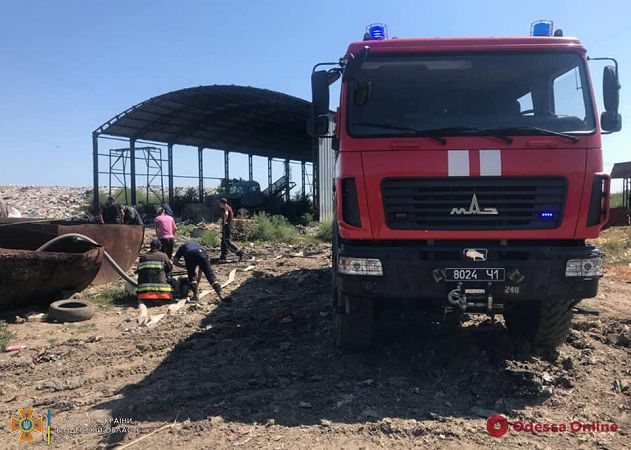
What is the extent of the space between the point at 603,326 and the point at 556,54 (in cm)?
336

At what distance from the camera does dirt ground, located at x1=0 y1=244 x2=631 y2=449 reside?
Result: 3.32 meters

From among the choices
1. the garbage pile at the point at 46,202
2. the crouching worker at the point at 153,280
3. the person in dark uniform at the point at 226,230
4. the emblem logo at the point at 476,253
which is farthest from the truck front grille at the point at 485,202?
the garbage pile at the point at 46,202

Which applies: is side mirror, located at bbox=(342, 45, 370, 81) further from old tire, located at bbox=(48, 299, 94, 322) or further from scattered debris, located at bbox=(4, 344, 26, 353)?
old tire, located at bbox=(48, 299, 94, 322)

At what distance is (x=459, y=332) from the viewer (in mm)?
5168

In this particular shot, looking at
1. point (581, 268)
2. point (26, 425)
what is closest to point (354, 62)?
point (581, 268)

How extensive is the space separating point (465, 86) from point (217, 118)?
67.1ft

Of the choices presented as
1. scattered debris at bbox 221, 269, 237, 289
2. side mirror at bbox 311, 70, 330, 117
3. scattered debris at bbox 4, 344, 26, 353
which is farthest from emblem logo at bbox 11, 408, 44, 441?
scattered debris at bbox 221, 269, 237, 289

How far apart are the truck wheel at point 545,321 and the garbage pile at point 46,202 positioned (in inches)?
772

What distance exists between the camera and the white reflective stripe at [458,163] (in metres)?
3.84

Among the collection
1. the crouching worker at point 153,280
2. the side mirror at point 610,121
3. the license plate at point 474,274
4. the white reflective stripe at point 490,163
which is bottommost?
the crouching worker at point 153,280

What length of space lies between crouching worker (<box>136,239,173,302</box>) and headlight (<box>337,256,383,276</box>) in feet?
14.8

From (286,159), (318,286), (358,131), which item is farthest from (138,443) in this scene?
(286,159)

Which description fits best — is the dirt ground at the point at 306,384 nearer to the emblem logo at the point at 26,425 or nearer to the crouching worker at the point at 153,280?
the emblem logo at the point at 26,425

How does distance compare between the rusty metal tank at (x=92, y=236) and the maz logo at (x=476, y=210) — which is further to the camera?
the rusty metal tank at (x=92, y=236)
